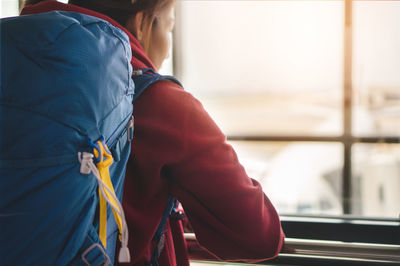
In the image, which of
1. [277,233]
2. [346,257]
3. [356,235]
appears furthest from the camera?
[356,235]

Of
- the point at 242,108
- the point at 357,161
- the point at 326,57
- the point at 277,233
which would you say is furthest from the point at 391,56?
the point at 277,233

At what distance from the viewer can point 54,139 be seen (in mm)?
367

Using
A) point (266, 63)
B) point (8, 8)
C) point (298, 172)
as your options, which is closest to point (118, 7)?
point (8, 8)

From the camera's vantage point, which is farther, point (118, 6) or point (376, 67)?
point (376, 67)

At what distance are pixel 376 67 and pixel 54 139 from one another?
1740mm

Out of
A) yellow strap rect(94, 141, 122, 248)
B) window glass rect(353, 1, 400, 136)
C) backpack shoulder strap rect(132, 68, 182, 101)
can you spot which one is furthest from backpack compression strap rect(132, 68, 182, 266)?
window glass rect(353, 1, 400, 136)

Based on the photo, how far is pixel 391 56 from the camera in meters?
1.70

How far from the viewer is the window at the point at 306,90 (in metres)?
1.69

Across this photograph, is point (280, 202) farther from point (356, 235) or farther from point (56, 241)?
point (56, 241)

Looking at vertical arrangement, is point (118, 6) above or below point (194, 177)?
above

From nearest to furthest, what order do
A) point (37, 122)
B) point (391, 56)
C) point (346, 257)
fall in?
point (37, 122) → point (346, 257) → point (391, 56)

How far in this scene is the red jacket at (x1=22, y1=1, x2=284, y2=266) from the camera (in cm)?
50

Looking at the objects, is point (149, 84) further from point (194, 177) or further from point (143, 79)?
point (194, 177)

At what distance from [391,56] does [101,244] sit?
1767mm
